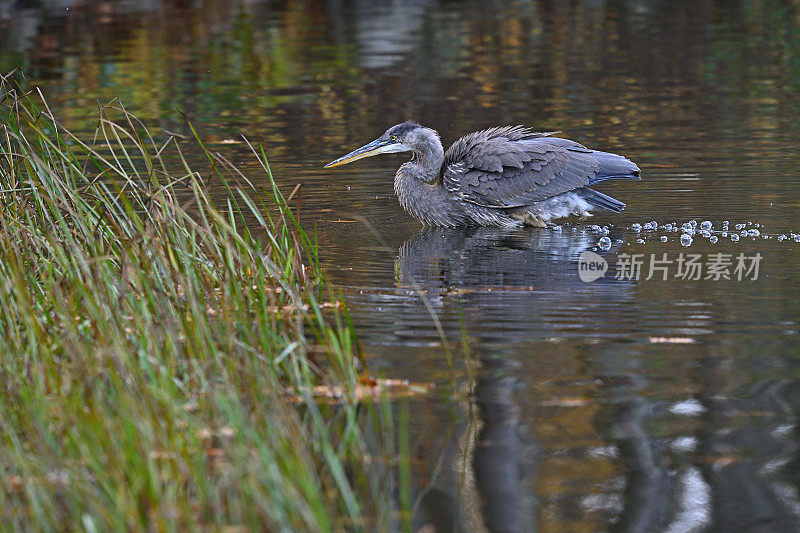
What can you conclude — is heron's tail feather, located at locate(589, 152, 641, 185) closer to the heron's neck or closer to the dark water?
the dark water

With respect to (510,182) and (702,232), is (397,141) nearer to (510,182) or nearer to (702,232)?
(510,182)

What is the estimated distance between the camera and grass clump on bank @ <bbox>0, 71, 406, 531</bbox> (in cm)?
355

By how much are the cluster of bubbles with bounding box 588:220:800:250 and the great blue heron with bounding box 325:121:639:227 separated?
19.0 inches

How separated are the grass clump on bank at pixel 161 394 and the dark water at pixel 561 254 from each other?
381mm

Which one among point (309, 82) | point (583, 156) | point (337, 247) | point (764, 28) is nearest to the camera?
point (337, 247)

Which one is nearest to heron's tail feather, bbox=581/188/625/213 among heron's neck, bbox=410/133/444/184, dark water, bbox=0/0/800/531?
dark water, bbox=0/0/800/531

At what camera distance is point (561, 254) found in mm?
7750

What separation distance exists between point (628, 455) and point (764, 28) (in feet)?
60.5

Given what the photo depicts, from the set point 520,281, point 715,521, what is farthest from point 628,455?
point 520,281

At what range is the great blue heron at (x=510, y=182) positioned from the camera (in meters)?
8.83

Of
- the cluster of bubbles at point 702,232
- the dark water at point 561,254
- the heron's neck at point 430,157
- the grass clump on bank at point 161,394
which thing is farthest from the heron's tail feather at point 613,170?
the grass clump on bank at point 161,394

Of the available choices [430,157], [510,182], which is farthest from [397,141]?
[510,182]

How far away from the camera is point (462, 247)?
834 centimetres

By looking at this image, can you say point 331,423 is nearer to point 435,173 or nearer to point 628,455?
point 628,455
